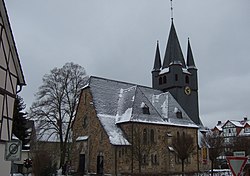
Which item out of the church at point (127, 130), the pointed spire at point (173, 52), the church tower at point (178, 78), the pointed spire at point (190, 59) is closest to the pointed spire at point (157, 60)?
the church tower at point (178, 78)

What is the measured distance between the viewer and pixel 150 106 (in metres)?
44.6

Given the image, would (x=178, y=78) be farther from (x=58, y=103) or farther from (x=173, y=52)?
(x=58, y=103)

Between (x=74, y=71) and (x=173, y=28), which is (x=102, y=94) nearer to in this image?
(x=74, y=71)

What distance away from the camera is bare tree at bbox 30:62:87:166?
3984cm

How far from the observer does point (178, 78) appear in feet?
174

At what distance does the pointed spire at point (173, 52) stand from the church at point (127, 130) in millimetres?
5949

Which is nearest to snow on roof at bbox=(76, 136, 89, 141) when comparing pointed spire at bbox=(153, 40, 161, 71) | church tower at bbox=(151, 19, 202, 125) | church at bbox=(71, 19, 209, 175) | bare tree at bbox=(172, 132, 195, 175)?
church at bbox=(71, 19, 209, 175)

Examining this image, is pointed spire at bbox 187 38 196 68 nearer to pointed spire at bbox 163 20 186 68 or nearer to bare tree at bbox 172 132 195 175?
pointed spire at bbox 163 20 186 68

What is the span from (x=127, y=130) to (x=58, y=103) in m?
8.66

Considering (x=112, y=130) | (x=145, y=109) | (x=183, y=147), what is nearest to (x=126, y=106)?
(x=145, y=109)

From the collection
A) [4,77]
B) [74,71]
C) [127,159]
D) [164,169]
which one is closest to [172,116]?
[164,169]

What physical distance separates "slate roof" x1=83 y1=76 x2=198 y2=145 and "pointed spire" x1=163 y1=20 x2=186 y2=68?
280 inches

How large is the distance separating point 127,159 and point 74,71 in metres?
12.2

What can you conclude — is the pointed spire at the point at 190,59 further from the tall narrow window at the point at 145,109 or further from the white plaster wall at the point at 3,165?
the white plaster wall at the point at 3,165
